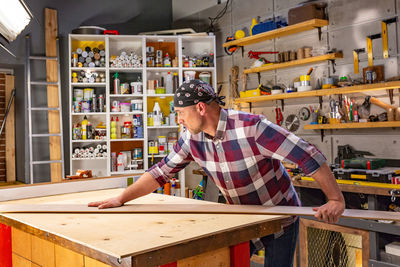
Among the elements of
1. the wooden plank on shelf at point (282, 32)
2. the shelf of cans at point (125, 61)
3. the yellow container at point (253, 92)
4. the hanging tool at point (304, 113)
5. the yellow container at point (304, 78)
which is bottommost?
the hanging tool at point (304, 113)

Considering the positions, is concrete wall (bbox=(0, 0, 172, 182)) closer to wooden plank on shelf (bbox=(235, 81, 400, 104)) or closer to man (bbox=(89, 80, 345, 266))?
wooden plank on shelf (bbox=(235, 81, 400, 104))

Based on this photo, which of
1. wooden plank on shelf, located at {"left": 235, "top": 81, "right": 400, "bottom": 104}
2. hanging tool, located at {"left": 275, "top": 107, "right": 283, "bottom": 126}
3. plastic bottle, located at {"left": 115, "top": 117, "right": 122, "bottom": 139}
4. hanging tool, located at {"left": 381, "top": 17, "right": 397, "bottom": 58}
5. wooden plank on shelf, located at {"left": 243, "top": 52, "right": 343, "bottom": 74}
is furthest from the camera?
plastic bottle, located at {"left": 115, "top": 117, "right": 122, "bottom": 139}

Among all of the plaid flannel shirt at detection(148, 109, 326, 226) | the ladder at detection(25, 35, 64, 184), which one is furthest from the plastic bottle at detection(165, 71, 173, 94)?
the plaid flannel shirt at detection(148, 109, 326, 226)

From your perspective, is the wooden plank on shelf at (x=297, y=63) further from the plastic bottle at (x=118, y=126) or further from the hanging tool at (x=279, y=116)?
the plastic bottle at (x=118, y=126)

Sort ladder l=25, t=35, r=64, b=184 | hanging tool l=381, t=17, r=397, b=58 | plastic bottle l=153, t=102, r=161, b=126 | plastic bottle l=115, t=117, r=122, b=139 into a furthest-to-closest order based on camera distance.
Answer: plastic bottle l=115, t=117, r=122, b=139 < plastic bottle l=153, t=102, r=161, b=126 < ladder l=25, t=35, r=64, b=184 < hanging tool l=381, t=17, r=397, b=58

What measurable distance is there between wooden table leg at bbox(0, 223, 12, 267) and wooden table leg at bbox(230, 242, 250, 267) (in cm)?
139

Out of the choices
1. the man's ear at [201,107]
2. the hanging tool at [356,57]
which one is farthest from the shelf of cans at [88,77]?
the man's ear at [201,107]

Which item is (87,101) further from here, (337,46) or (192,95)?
(192,95)

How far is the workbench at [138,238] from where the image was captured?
1289 millimetres

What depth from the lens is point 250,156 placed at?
2.00 metres

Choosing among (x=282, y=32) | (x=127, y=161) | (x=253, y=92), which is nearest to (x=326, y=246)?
(x=253, y=92)

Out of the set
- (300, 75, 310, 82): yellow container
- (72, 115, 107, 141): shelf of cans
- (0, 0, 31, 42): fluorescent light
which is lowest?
(72, 115, 107, 141): shelf of cans

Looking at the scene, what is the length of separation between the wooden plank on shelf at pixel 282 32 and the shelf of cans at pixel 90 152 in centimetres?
236

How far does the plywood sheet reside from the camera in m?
1.32
